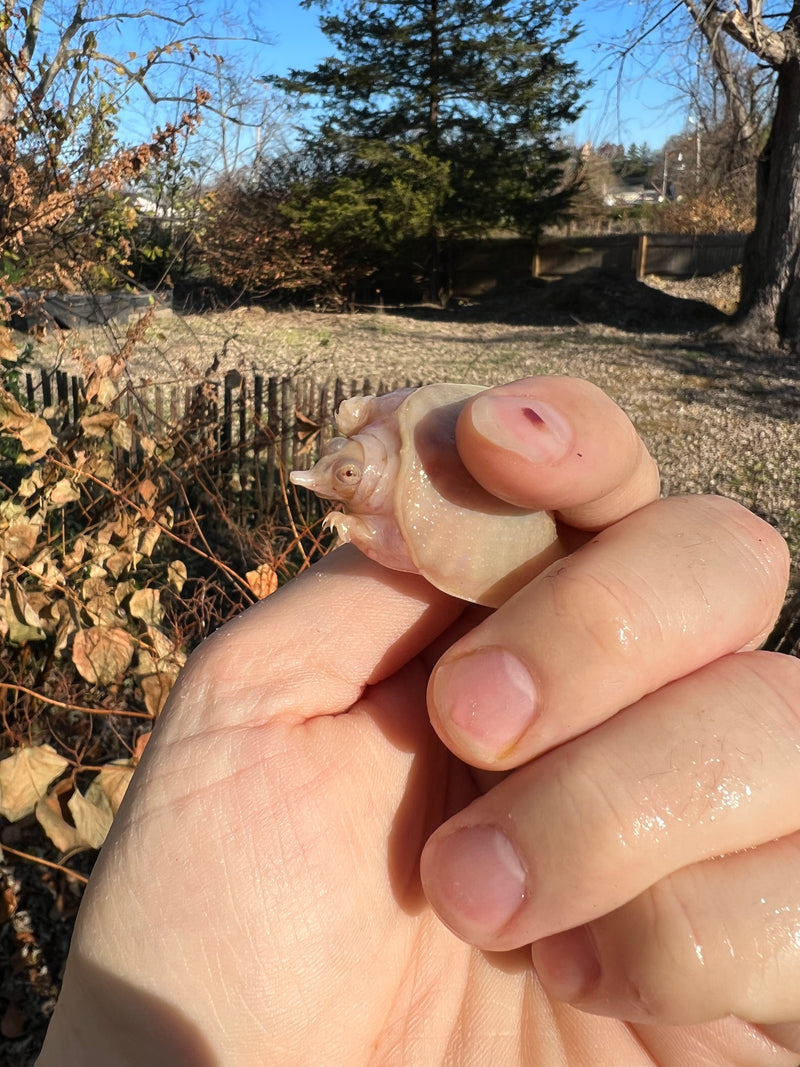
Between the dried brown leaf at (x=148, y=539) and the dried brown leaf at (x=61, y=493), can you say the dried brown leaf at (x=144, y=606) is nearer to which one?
the dried brown leaf at (x=148, y=539)

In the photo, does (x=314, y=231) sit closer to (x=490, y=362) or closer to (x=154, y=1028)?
(x=490, y=362)

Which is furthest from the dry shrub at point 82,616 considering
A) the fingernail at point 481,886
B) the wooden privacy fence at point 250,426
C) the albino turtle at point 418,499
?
the wooden privacy fence at point 250,426

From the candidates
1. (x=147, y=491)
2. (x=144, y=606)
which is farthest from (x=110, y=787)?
(x=147, y=491)


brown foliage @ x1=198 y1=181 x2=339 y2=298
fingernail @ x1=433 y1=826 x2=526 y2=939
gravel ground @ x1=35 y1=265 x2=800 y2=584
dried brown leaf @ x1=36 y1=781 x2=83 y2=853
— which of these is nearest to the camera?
fingernail @ x1=433 y1=826 x2=526 y2=939

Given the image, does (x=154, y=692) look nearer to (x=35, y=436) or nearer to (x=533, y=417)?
(x=35, y=436)

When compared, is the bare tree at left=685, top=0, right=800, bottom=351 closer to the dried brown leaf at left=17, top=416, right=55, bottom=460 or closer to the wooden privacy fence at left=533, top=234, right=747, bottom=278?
the wooden privacy fence at left=533, top=234, right=747, bottom=278

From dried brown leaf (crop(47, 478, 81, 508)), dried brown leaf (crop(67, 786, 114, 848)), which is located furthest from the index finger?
dried brown leaf (crop(47, 478, 81, 508))
